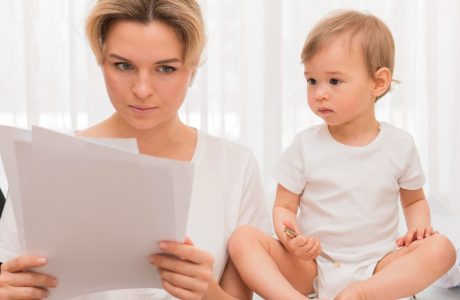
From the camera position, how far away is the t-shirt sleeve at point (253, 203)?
1.47m

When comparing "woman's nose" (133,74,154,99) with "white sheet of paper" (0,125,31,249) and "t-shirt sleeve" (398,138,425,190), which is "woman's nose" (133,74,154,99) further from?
"t-shirt sleeve" (398,138,425,190)

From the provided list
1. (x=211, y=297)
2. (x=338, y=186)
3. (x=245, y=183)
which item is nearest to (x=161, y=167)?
(x=211, y=297)

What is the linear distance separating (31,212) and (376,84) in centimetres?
84

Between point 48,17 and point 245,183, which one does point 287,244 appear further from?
point 48,17

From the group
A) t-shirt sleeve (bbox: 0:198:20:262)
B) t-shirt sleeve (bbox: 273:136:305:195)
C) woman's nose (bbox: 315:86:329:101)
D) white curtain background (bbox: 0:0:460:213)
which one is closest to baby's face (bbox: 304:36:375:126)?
woman's nose (bbox: 315:86:329:101)

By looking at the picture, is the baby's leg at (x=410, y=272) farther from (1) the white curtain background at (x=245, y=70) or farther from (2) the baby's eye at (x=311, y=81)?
(1) the white curtain background at (x=245, y=70)

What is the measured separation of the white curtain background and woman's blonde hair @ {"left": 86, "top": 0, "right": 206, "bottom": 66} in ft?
4.85

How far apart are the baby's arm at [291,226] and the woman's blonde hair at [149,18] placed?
394 mm

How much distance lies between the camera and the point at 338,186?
1.53 meters

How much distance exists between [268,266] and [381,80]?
50 centimetres

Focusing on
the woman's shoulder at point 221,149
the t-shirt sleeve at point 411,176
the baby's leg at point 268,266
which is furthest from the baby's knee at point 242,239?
the t-shirt sleeve at point 411,176

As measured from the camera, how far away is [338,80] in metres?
1.51

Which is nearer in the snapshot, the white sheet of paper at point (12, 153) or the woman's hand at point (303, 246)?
the white sheet of paper at point (12, 153)

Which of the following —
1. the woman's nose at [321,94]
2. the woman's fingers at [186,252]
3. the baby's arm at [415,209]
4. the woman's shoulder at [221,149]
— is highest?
the woman's nose at [321,94]
